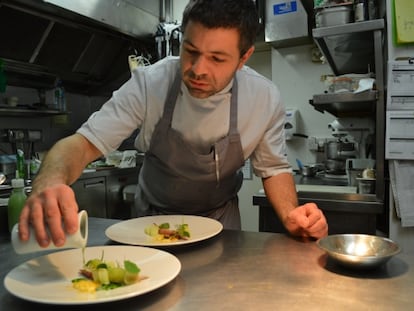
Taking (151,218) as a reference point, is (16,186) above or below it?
above

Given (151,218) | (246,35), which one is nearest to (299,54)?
(246,35)

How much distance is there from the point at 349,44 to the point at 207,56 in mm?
1319

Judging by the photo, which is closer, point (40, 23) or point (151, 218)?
point (151, 218)

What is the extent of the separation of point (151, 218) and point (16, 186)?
38cm

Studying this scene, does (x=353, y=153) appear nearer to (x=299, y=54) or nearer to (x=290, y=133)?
(x=290, y=133)

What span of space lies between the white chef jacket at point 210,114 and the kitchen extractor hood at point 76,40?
6.20ft

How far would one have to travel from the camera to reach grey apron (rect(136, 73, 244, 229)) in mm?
1276

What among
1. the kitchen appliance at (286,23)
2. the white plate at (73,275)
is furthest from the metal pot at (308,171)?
the white plate at (73,275)

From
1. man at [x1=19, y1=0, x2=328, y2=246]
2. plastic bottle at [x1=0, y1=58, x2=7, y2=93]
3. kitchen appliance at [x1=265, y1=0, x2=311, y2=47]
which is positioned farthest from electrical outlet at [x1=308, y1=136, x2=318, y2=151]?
plastic bottle at [x1=0, y1=58, x2=7, y2=93]

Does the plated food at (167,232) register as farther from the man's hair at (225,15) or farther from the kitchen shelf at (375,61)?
the kitchen shelf at (375,61)

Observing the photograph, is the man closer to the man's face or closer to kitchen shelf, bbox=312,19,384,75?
the man's face

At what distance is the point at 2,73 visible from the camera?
289cm

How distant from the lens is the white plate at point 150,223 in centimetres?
90

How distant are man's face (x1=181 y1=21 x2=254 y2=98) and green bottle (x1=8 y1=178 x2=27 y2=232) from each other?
1.84 ft
